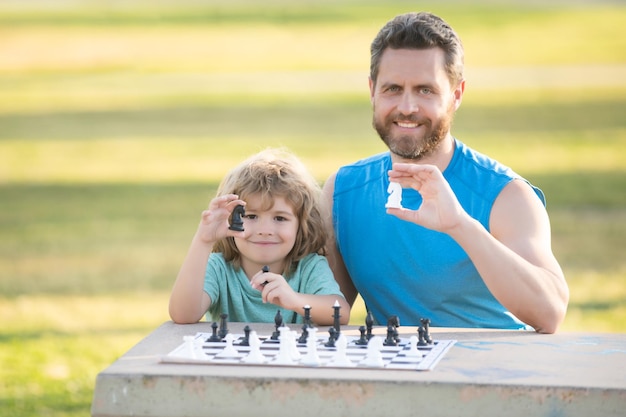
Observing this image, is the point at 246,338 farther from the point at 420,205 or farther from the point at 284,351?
the point at 420,205

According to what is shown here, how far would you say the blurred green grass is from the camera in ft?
33.5

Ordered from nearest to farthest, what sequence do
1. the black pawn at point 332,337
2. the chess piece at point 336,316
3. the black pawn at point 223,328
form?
the black pawn at point 332,337 < the black pawn at point 223,328 < the chess piece at point 336,316

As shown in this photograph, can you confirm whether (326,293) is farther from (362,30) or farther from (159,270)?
(362,30)

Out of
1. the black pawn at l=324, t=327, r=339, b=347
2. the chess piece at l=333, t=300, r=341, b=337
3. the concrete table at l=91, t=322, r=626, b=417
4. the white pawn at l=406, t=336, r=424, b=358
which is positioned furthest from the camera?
the chess piece at l=333, t=300, r=341, b=337

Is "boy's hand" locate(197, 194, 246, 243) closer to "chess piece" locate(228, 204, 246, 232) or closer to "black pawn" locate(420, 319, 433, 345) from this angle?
"chess piece" locate(228, 204, 246, 232)

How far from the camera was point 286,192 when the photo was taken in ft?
16.4

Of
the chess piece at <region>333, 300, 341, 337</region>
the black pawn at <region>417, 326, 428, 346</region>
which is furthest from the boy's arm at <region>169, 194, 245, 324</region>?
the black pawn at <region>417, 326, 428, 346</region>

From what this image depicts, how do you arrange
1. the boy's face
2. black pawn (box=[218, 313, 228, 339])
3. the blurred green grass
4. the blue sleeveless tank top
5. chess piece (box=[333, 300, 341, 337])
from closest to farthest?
black pawn (box=[218, 313, 228, 339]) < chess piece (box=[333, 300, 341, 337]) < the boy's face < the blue sleeveless tank top < the blurred green grass

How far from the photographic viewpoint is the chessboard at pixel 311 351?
12.7 feet

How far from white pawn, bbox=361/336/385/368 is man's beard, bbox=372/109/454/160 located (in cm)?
125

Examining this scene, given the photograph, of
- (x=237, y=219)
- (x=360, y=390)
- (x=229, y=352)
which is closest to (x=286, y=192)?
(x=237, y=219)

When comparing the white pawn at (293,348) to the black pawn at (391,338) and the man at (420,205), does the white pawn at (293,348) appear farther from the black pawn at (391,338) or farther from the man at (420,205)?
the man at (420,205)

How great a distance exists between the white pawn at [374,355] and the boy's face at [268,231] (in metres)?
1.08

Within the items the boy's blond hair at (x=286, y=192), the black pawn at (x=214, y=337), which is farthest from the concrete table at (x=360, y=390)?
the boy's blond hair at (x=286, y=192)
